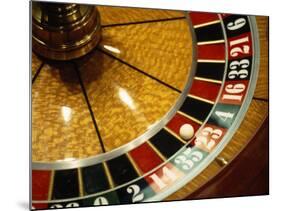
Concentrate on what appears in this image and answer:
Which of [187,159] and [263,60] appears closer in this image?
[187,159]

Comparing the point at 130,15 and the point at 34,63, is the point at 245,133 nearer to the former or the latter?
the point at 130,15

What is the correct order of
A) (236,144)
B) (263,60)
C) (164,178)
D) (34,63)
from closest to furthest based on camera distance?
(34,63), (164,178), (236,144), (263,60)

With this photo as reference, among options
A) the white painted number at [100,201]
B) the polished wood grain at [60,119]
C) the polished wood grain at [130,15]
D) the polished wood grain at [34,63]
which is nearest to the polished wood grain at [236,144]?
the white painted number at [100,201]

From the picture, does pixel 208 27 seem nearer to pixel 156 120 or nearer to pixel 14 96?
pixel 156 120

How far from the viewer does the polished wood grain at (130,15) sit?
1901 millimetres

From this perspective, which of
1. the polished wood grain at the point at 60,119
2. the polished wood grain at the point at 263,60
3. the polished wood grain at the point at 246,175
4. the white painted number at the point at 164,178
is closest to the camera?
Result: the polished wood grain at the point at 60,119

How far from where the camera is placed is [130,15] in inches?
76.5

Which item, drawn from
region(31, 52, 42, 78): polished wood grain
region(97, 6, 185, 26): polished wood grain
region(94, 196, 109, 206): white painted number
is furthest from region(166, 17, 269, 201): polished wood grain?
region(31, 52, 42, 78): polished wood grain

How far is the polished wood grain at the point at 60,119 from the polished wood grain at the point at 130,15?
0.27m

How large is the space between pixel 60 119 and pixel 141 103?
1.15ft

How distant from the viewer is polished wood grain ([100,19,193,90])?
1.92 m

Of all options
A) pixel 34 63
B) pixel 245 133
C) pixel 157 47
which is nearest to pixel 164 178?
pixel 245 133

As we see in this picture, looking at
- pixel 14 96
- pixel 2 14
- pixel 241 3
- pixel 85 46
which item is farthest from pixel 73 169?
pixel 241 3

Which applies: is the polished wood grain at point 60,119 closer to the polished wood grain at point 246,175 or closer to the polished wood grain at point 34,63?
the polished wood grain at point 34,63
